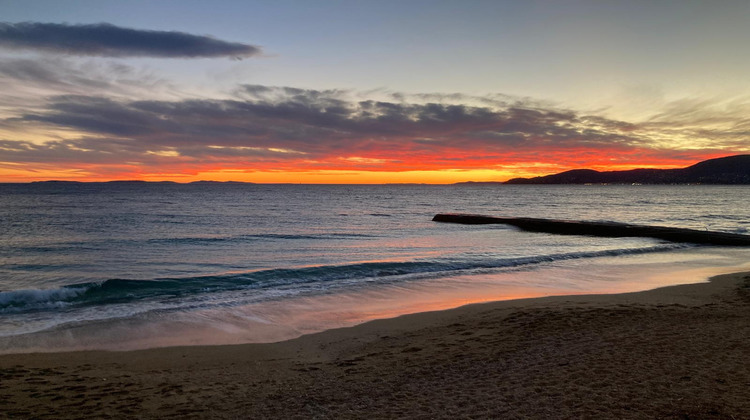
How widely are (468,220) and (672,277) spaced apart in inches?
1027

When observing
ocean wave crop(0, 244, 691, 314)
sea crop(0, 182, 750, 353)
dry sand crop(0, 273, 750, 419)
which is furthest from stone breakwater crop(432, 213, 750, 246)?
dry sand crop(0, 273, 750, 419)

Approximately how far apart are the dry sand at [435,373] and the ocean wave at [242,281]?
5821 millimetres

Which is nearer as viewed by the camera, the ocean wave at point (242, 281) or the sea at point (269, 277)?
the sea at point (269, 277)

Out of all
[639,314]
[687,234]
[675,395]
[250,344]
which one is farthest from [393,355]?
[687,234]

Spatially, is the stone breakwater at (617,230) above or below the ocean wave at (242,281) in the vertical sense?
above

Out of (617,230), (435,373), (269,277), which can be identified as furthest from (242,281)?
(617,230)

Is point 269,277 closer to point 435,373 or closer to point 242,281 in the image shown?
point 242,281

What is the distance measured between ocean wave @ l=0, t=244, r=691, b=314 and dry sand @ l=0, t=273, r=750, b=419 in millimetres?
5821

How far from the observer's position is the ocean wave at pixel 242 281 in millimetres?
13867

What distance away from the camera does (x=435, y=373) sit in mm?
7270

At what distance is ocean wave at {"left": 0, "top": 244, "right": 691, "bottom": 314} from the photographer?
1387 cm

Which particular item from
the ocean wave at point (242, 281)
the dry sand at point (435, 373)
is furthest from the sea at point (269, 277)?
the dry sand at point (435, 373)

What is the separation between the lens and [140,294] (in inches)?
584

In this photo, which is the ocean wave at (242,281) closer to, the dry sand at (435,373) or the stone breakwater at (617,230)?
the dry sand at (435,373)
